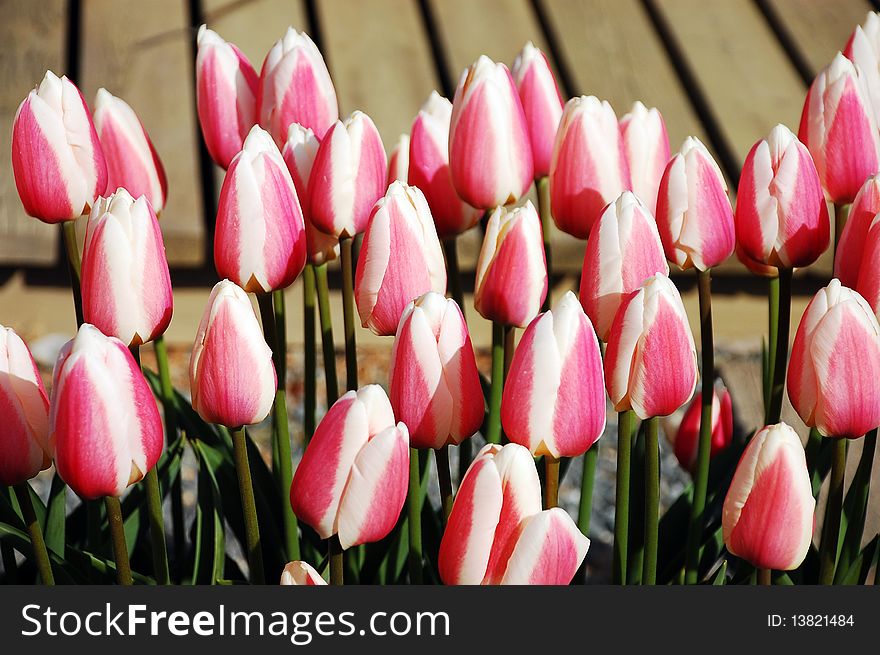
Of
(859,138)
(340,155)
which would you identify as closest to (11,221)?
(340,155)

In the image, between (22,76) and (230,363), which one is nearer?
(230,363)

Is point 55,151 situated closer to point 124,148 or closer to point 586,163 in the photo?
point 124,148

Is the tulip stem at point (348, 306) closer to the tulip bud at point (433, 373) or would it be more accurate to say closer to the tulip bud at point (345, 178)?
the tulip bud at point (345, 178)

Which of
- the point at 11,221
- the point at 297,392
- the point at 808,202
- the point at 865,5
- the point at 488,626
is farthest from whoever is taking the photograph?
the point at 865,5

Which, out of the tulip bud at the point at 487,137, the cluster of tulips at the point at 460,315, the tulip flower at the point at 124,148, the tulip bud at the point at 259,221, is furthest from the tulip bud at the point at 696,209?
the tulip flower at the point at 124,148

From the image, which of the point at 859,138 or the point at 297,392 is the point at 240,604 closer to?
the point at 859,138

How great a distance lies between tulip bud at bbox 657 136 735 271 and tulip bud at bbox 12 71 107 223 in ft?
1.14

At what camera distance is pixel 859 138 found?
720mm

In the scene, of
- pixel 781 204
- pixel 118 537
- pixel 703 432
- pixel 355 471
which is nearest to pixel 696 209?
pixel 781 204

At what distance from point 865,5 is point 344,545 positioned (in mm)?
2392

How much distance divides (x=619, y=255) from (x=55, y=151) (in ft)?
1.12

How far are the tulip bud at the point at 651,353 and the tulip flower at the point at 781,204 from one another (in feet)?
0.36

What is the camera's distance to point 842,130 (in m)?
0.72

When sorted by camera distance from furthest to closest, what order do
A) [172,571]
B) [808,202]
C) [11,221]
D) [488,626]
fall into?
[11,221] < [172,571] < [808,202] < [488,626]
